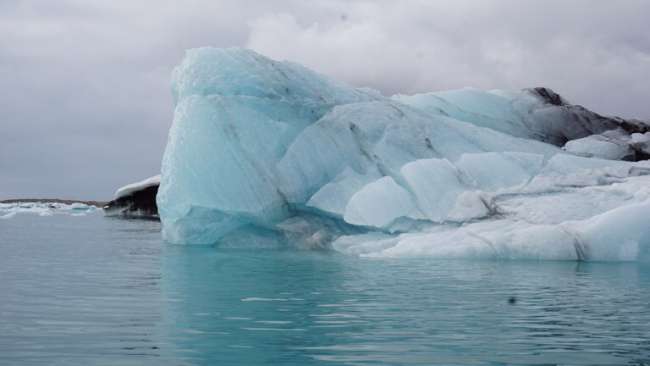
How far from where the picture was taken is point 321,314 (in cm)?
687

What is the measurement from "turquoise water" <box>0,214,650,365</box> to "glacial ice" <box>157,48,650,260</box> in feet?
5.40

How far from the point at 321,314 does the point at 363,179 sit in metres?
9.87

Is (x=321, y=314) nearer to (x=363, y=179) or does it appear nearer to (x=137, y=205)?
(x=363, y=179)

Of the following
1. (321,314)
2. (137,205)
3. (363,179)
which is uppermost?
(363,179)

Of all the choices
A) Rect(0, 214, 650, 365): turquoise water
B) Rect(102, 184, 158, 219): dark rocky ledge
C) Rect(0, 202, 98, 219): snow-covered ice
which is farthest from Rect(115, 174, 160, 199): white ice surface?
Rect(0, 214, 650, 365): turquoise water

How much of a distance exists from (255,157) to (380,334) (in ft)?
36.2

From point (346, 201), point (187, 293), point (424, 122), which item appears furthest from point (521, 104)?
point (187, 293)

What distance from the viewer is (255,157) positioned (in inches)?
649

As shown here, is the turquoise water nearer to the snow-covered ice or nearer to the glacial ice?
the glacial ice

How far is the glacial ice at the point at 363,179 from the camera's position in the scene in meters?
13.9

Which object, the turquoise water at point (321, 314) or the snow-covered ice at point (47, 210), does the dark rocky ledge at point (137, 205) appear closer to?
the snow-covered ice at point (47, 210)

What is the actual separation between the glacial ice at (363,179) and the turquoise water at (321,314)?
165 cm

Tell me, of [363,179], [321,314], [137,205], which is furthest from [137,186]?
[321,314]

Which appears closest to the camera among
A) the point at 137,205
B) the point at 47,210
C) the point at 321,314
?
the point at 321,314
